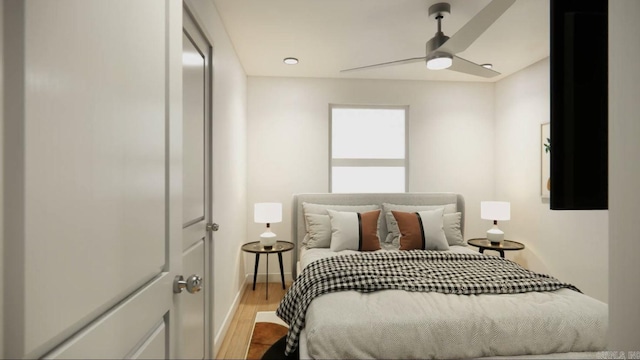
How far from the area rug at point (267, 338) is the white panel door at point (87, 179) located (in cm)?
165

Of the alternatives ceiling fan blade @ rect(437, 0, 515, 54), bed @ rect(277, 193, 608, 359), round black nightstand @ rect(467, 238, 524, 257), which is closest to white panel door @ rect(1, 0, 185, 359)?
bed @ rect(277, 193, 608, 359)

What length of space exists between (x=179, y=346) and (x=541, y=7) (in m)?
3.00

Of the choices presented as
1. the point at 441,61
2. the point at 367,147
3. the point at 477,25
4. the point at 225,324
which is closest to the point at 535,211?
the point at 367,147

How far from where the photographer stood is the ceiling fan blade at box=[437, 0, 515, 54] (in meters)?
1.68

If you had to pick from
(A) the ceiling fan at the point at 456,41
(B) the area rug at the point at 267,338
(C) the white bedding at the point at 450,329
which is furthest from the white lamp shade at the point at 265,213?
(A) the ceiling fan at the point at 456,41

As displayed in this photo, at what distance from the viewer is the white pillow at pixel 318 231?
11.3ft

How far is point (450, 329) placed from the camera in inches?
64.9

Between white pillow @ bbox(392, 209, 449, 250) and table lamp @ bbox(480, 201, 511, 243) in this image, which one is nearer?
white pillow @ bbox(392, 209, 449, 250)

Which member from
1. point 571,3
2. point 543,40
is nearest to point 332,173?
point 543,40

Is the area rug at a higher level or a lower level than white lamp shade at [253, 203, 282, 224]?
lower

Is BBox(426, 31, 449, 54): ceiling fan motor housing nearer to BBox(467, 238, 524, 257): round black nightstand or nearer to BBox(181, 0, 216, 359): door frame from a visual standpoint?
BBox(181, 0, 216, 359): door frame

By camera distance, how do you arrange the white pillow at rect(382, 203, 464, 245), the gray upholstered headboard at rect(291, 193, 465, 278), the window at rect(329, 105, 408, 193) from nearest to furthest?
the white pillow at rect(382, 203, 464, 245)
the gray upholstered headboard at rect(291, 193, 465, 278)
the window at rect(329, 105, 408, 193)

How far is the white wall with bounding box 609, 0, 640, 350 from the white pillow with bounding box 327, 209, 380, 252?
2914 millimetres

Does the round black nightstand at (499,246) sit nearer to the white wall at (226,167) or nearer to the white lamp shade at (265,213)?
the white lamp shade at (265,213)
